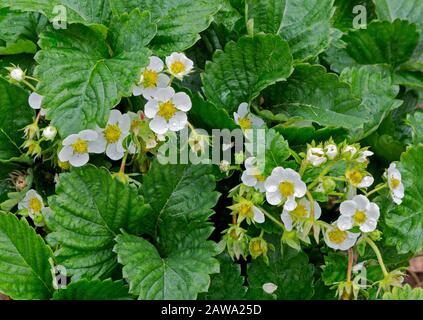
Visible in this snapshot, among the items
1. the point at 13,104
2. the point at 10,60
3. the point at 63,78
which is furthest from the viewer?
the point at 10,60

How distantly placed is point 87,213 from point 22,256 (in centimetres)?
16

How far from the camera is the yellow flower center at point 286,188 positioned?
130cm

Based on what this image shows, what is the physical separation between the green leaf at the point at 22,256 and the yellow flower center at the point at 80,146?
18cm

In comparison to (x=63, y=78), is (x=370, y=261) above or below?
below

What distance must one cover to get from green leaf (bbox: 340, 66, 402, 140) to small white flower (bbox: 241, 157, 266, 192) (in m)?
0.32

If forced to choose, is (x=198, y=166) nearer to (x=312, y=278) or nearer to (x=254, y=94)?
(x=254, y=94)

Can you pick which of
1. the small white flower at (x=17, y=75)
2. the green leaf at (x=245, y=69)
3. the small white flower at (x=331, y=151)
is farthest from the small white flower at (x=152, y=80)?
the small white flower at (x=331, y=151)

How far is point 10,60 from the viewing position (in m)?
1.58

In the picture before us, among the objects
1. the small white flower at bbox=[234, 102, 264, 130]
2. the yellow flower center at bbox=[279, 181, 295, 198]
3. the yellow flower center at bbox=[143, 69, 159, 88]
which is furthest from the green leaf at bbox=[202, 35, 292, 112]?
the yellow flower center at bbox=[279, 181, 295, 198]

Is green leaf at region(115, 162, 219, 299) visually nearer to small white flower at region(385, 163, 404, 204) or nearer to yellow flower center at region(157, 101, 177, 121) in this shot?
yellow flower center at region(157, 101, 177, 121)

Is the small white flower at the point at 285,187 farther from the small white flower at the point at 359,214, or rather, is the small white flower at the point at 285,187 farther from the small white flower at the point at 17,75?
the small white flower at the point at 17,75

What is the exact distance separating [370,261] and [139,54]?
647mm

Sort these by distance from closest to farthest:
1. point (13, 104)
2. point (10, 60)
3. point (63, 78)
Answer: point (63, 78), point (13, 104), point (10, 60)
